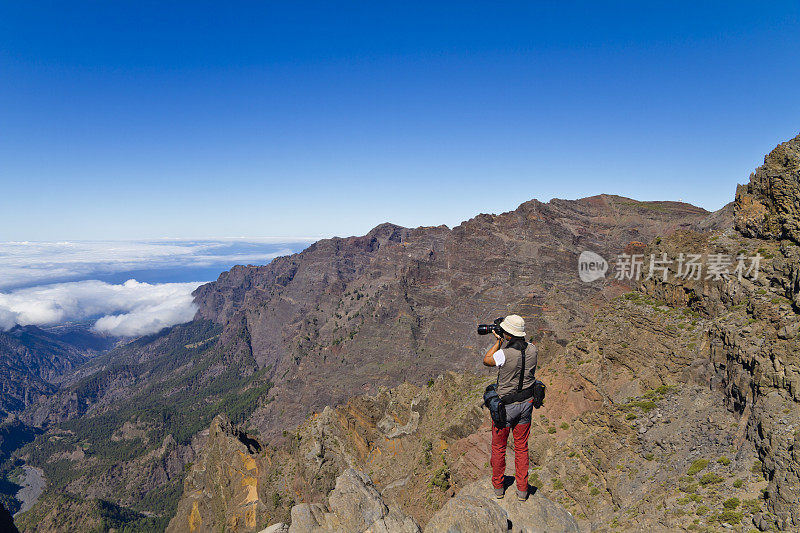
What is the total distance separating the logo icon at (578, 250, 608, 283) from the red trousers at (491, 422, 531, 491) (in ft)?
449

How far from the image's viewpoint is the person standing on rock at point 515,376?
386 inches

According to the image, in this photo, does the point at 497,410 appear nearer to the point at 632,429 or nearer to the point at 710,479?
the point at 710,479

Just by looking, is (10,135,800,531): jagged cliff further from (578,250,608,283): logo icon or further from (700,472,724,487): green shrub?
(578,250,608,283): logo icon

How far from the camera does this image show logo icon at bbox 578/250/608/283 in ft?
438

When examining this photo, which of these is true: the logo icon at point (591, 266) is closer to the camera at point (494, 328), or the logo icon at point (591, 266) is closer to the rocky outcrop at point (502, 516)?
the rocky outcrop at point (502, 516)

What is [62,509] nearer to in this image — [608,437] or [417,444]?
[417,444]

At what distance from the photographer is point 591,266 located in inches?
5472

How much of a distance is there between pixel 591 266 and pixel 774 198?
12906cm

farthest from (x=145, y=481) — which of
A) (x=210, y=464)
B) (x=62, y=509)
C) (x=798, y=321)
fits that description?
(x=798, y=321)

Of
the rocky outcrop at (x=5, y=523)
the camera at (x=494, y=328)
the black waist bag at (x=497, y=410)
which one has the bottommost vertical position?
the rocky outcrop at (x=5, y=523)

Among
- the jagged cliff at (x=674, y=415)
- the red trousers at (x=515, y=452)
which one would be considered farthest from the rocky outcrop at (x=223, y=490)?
the red trousers at (x=515, y=452)

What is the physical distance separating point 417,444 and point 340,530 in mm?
24322

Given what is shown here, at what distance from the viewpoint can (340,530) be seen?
41.5ft

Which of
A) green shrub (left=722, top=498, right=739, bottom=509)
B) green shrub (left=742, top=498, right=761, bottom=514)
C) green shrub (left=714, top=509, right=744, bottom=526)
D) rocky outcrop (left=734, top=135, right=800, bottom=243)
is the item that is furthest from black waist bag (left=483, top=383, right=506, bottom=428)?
rocky outcrop (left=734, top=135, right=800, bottom=243)
